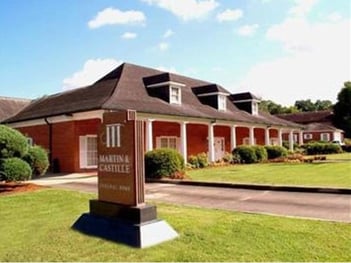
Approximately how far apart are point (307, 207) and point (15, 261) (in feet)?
21.3

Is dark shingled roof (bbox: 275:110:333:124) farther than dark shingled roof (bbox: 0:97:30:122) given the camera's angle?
Yes

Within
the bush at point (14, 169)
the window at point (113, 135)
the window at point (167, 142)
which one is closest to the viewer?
the window at point (113, 135)

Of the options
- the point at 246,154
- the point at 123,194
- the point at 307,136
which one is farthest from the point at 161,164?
the point at 307,136

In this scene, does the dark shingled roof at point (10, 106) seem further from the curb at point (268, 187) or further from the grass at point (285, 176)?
the curb at point (268, 187)

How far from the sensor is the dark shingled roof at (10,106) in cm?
3084

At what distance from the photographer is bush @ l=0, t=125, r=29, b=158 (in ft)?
44.7

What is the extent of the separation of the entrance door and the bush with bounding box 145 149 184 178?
14.2 meters

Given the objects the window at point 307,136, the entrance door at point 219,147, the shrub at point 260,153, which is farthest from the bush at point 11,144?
the window at point 307,136

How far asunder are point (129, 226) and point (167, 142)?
20207 millimetres

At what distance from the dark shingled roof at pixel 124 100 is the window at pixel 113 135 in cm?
1168

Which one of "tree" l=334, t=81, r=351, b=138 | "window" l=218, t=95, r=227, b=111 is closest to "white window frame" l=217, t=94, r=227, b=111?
"window" l=218, t=95, r=227, b=111

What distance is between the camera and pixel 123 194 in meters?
7.11

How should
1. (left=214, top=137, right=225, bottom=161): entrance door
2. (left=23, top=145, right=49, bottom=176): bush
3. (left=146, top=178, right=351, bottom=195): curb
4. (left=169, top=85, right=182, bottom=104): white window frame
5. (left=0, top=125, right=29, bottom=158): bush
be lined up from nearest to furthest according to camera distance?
(left=146, top=178, right=351, bottom=195): curb, (left=0, top=125, right=29, bottom=158): bush, (left=23, top=145, right=49, bottom=176): bush, (left=169, top=85, right=182, bottom=104): white window frame, (left=214, top=137, right=225, bottom=161): entrance door

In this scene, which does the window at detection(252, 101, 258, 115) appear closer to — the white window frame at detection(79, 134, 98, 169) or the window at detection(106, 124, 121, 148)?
the white window frame at detection(79, 134, 98, 169)
